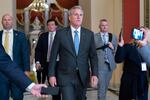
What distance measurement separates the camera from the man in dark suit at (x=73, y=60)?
562 centimetres

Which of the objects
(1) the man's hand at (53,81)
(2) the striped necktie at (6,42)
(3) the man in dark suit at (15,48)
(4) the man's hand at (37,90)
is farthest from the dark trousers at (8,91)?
(4) the man's hand at (37,90)

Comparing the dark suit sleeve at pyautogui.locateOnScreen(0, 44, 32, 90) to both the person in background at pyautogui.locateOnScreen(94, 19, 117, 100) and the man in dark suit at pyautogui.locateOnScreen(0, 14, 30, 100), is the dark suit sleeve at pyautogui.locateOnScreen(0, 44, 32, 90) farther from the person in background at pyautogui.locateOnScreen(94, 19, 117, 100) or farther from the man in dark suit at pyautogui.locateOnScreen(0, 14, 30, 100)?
the person in background at pyautogui.locateOnScreen(94, 19, 117, 100)

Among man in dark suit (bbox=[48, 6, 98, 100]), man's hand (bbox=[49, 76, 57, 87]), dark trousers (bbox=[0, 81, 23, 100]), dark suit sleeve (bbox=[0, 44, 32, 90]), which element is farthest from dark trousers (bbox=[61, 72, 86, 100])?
dark suit sleeve (bbox=[0, 44, 32, 90])

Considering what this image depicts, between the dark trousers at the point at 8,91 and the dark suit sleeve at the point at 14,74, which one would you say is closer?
the dark suit sleeve at the point at 14,74

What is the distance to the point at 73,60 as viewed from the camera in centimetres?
561

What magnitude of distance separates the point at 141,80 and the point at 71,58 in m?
1.22

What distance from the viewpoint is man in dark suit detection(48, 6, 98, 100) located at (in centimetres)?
562

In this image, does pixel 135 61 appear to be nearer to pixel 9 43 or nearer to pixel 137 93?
pixel 137 93

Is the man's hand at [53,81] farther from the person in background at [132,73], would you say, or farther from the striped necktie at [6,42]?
the striped necktie at [6,42]

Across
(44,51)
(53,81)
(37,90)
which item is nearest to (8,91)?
(53,81)

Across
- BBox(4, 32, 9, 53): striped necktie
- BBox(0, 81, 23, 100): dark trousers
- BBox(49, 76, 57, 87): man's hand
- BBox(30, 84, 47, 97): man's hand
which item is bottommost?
BBox(0, 81, 23, 100): dark trousers

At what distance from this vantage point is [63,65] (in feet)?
18.6

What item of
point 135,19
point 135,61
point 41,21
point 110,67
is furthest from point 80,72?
point 41,21

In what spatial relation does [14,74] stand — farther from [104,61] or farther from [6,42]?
[104,61]
